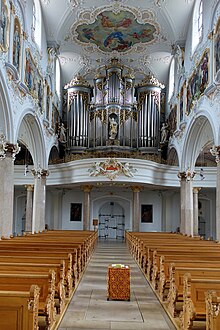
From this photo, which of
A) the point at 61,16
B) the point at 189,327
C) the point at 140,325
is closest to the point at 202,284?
the point at 189,327

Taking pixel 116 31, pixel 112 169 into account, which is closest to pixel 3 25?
pixel 112 169

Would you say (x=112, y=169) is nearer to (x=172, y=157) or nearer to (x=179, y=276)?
(x=172, y=157)

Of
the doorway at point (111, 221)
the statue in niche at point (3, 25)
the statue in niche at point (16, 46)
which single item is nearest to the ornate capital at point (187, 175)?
the doorway at point (111, 221)

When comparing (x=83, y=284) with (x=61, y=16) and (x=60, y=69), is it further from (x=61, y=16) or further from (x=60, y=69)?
(x=60, y=69)

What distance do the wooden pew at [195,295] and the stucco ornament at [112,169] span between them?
Answer: 18.3 metres

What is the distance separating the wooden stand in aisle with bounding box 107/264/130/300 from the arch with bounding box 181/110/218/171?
418 inches

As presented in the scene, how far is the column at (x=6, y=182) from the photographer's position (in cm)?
1445

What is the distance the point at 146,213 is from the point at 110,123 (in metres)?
7.10

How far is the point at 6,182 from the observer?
14711 millimetres

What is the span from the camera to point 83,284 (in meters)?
10.1

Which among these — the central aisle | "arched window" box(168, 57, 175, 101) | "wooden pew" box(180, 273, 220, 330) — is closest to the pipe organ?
"arched window" box(168, 57, 175, 101)

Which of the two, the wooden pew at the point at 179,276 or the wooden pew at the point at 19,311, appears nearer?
the wooden pew at the point at 19,311

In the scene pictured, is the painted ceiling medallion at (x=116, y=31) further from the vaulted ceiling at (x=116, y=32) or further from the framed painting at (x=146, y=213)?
the framed painting at (x=146, y=213)

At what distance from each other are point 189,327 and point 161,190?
2407 cm
